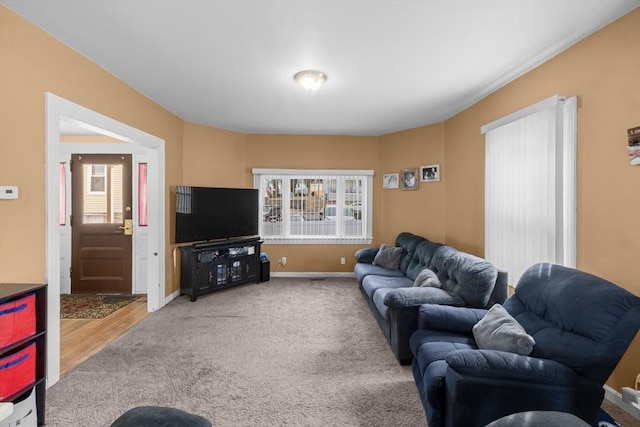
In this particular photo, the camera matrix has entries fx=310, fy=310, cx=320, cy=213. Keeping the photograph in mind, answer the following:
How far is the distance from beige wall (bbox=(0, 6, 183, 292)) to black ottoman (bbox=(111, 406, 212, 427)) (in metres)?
1.54

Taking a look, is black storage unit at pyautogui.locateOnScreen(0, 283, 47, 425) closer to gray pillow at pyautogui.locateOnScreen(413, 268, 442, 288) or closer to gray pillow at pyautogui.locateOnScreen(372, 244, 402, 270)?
gray pillow at pyautogui.locateOnScreen(413, 268, 442, 288)

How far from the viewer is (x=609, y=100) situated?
2.24 metres

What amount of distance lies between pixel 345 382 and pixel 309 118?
12.1 ft

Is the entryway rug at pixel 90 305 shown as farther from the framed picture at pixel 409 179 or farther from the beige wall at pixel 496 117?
the framed picture at pixel 409 179

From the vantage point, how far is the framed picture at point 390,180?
564 centimetres

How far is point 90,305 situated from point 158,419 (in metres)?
3.86

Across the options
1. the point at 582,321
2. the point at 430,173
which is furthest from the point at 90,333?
the point at 430,173

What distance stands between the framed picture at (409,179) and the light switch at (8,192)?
16.1ft

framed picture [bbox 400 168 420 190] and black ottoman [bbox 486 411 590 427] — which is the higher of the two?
framed picture [bbox 400 168 420 190]

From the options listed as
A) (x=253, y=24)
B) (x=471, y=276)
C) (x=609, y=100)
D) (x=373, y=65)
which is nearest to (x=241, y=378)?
(x=471, y=276)

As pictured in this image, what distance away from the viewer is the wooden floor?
9.50 ft

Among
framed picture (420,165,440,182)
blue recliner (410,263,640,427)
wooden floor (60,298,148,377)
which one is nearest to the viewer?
blue recliner (410,263,640,427)

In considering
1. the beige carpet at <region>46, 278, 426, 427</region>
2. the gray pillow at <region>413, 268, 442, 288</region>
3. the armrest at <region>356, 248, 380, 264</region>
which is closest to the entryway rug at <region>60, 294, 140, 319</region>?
the beige carpet at <region>46, 278, 426, 427</region>

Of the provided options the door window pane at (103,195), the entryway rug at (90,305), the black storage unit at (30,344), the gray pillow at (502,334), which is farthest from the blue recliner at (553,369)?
the door window pane at (103,195)
